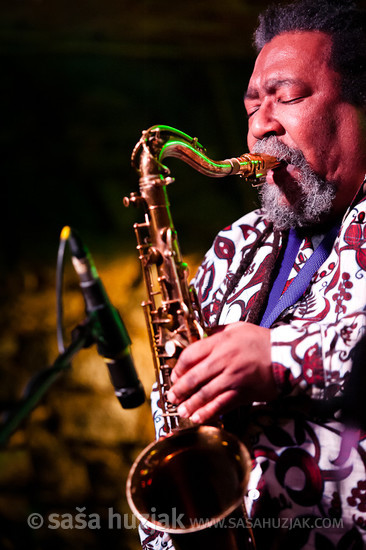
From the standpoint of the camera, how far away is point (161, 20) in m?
3.02

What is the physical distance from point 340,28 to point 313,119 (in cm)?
42

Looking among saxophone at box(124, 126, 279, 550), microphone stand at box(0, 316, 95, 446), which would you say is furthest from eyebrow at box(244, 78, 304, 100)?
microphone stand at box(0, 316, 95, 446)

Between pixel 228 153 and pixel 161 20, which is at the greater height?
pixel 161 20

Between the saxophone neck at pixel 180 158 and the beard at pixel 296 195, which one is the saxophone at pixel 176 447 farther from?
the beard at pixel 296 195

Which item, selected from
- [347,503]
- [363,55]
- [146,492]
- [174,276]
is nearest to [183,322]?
[174,276]

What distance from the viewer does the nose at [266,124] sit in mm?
1802

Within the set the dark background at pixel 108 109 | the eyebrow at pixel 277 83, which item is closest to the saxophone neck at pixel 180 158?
the eyebrow at pixel 277 83

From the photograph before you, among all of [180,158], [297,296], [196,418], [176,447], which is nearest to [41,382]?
[196,418]

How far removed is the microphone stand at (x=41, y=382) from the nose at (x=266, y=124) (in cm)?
108

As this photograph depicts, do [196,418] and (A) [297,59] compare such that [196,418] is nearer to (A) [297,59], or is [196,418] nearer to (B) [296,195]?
(B) [296,195]

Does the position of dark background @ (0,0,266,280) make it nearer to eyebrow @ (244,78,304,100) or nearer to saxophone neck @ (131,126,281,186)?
eyebrow @ (244,78,304,100)

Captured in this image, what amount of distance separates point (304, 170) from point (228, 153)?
69.8 inches

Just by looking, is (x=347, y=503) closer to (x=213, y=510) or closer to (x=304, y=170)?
(x=213, y=510)

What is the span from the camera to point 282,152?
1787 mm
